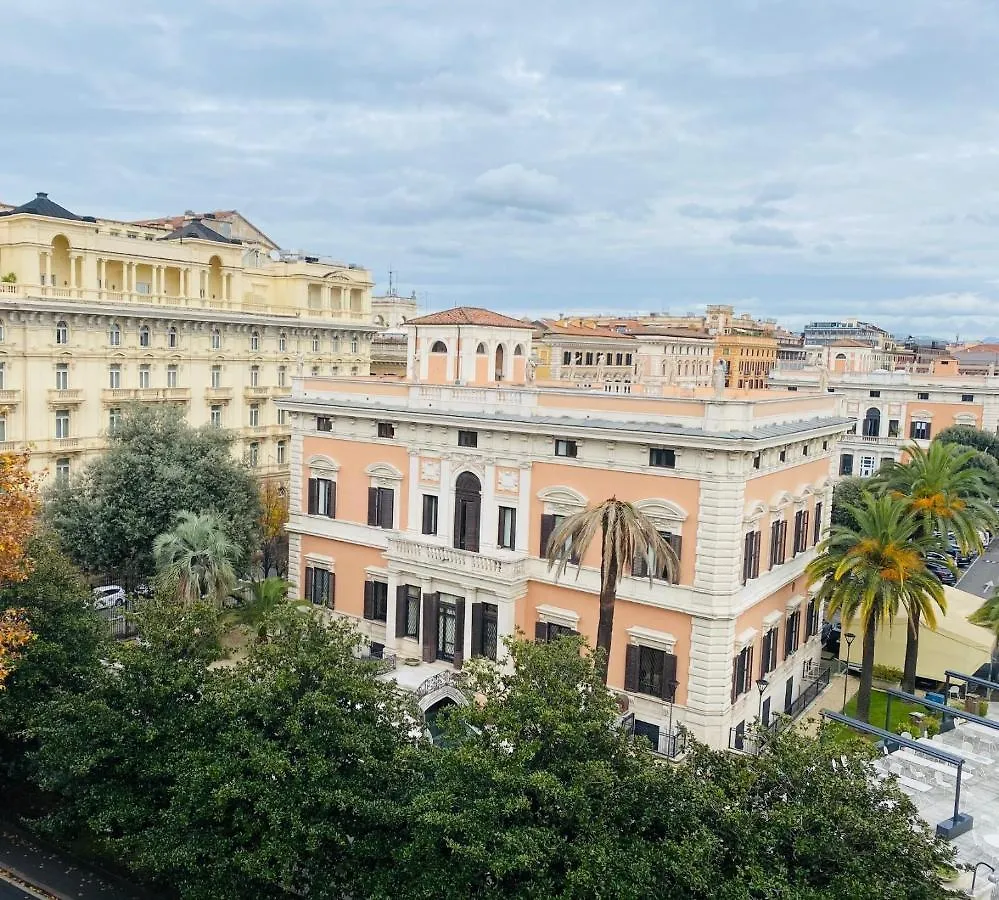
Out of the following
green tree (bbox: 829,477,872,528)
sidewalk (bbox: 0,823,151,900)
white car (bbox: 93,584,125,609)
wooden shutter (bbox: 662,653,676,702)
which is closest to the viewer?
sidewalk (bbox: 0,823,151,900)

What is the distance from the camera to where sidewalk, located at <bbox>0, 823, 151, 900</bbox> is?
21359 mm

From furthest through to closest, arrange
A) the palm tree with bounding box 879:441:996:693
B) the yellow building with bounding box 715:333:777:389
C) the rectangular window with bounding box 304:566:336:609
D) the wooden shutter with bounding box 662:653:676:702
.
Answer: the yellow building with bounding box 715:333:777:389 → the rectangular window with bounding box 304:566:336:609 → the palm tree with bounding box 879:441:996:693 → the wooden shutter with bounding box 662:653:676:702

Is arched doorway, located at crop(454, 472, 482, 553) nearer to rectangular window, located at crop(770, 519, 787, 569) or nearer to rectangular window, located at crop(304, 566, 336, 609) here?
rectangular window, located at crop(304, 566, 336, 609)

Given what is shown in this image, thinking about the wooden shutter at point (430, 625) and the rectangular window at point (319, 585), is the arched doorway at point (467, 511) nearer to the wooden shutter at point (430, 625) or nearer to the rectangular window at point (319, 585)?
the wooden shutter at point (430, 625)

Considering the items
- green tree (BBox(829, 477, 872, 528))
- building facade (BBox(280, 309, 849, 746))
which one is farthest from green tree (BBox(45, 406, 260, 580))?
green tree (BBox(829, 477, 872, 528))

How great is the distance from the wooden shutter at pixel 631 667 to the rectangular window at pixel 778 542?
5654mm

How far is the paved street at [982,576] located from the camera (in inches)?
2067

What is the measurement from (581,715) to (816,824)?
452 cm

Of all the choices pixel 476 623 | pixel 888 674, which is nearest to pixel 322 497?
pixel 476 623

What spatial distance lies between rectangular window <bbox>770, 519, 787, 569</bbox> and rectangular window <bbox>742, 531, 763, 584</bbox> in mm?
1228

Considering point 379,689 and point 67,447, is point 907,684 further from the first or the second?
point 67,447

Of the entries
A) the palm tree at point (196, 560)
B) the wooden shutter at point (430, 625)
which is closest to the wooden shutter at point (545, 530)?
the wooden shutter at point (430, 625)

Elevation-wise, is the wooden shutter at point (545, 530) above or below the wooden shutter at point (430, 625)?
above

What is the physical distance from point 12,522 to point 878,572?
24.3m
